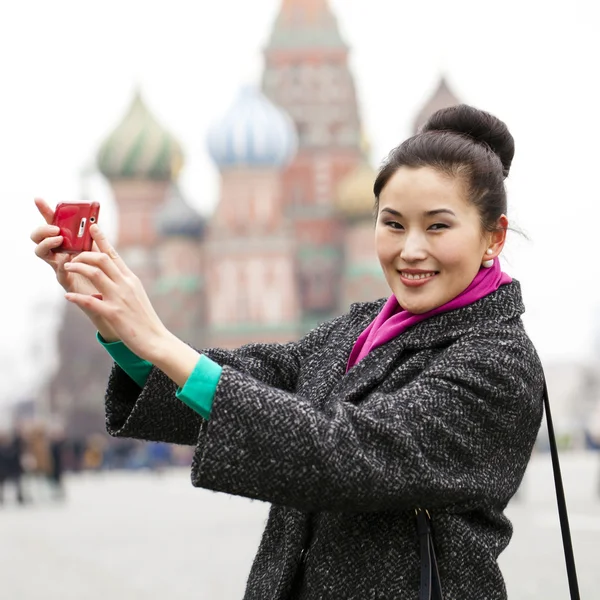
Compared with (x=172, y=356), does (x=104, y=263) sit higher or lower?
higher

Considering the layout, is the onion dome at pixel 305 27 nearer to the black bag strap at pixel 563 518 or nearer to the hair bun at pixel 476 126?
the hair bun at pixel 476 126

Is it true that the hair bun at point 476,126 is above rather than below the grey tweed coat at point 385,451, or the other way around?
above

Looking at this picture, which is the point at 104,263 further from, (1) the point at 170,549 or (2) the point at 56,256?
(1) the point at 170,549

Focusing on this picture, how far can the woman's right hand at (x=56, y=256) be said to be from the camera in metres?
2.25

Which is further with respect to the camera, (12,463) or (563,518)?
(12,463)

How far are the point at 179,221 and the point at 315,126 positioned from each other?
5.99 m

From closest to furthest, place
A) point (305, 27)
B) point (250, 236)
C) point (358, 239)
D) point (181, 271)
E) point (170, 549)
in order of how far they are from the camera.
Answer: point (170, 549) < point (250, 236) < point (358, 239) < point (181, 271) < point (305, 27)

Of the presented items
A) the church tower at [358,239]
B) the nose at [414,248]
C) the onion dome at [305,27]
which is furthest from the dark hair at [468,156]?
the onion dome at [305,27]

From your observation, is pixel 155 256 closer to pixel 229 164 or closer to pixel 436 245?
pixel 229 164

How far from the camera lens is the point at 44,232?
2.26 metres

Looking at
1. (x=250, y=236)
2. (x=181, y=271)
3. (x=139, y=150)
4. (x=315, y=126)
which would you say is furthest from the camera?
(x=139, y=150)

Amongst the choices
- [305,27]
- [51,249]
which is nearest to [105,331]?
[51,249]

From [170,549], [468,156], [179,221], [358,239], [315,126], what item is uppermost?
[315,126]

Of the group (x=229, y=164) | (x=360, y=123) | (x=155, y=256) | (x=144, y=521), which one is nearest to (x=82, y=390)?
(x=155, y=256)
